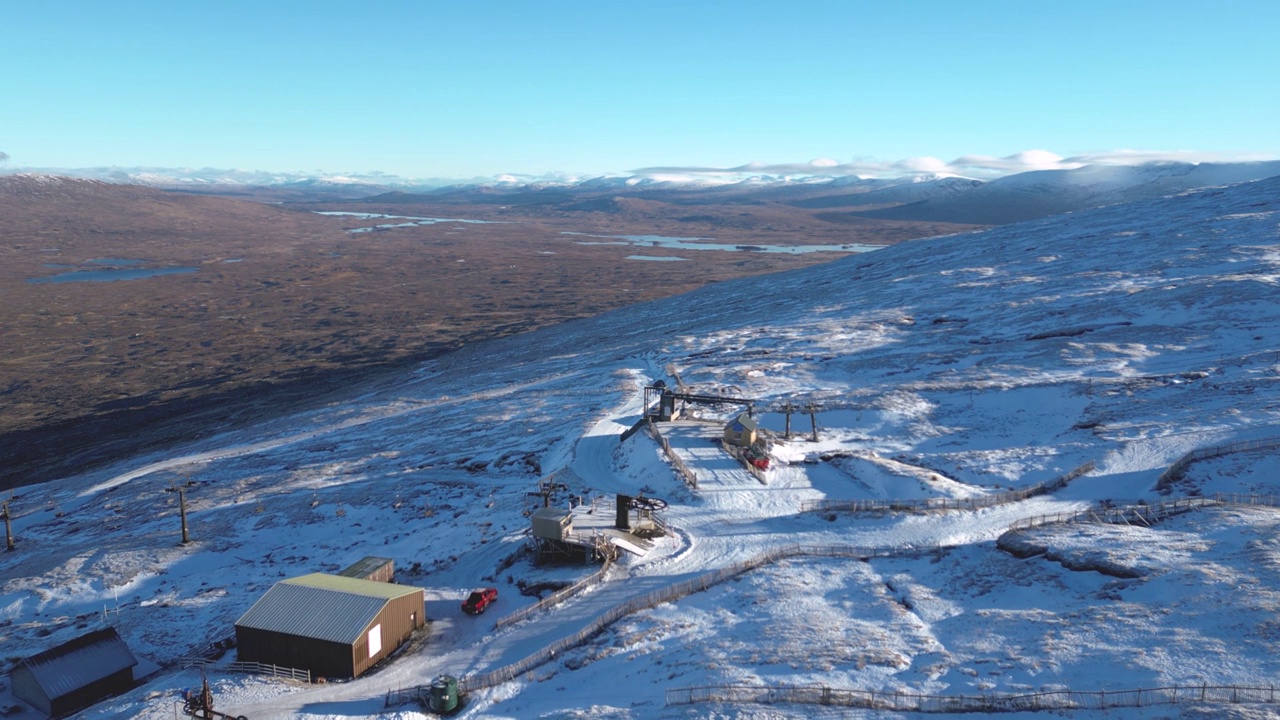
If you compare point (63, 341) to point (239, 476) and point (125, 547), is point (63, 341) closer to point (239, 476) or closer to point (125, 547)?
point (239, 476)

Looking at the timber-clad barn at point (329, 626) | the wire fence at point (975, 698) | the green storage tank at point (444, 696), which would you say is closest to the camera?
the wire fence at point (975, 698)

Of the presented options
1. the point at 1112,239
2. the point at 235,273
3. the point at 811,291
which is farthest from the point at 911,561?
the point at 235,273

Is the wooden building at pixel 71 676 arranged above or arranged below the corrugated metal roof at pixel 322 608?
below

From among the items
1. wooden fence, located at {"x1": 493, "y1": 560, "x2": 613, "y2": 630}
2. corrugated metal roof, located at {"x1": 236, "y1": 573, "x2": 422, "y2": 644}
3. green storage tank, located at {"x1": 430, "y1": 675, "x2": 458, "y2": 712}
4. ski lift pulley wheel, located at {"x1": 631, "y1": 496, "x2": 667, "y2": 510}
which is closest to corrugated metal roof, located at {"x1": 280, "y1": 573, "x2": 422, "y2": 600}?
corrugated metal roof, located at {"x1": 236, "y1": 573, "x2": 422, "y2": 644}

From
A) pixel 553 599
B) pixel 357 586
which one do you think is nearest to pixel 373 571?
pixel 357 586

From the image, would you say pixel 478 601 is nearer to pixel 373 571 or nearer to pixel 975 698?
pixel 373 571

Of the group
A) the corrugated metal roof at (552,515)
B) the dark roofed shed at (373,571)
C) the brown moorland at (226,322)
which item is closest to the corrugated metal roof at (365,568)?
the dark roofed shed at (373,571)

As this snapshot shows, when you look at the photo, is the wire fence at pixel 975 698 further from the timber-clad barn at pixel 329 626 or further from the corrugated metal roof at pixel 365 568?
the corrugated metal roof at pixel 365 568
